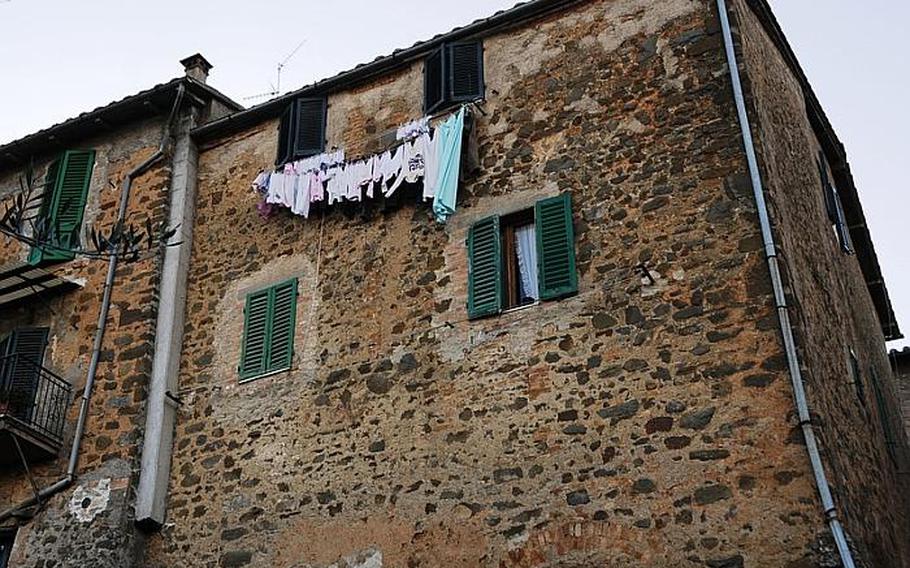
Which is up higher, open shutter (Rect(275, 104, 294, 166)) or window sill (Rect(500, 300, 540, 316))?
open shutter (Rect(275, 104, 294, 166))

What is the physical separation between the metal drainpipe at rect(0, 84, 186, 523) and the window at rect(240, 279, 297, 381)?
5.93 feet

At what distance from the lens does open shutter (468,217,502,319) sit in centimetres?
1172

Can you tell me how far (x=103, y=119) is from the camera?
607 inches

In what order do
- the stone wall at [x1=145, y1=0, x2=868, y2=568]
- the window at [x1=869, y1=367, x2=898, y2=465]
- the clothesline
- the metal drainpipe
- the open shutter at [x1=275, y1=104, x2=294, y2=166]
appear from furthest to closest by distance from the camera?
the open shutter at [x1=275, y1=104, x2=294, y2=166], the window at [x1=869, y1=367, x2=898, y2=465], the metal drainpipe, the clothesline, the stone wall at [x1=145, y1=0, x2=868, y2=568]

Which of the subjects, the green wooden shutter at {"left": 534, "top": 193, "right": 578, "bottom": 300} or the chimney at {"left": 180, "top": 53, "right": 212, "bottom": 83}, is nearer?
the green wooden shutter at {"left": 534, "top": 193, "right": 578, "bottom": 300}

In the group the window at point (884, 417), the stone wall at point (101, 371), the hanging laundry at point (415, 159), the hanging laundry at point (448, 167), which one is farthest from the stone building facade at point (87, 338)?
the window at point (884, 417)

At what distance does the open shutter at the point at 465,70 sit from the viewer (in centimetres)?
1312

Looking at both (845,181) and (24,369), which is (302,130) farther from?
(845,181)

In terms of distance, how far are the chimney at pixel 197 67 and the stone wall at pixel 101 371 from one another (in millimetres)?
1088

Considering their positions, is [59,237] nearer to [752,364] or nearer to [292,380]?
[292,380]

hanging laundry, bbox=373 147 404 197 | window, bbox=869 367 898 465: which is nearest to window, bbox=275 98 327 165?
hanging laundry, bbox=373 147 404 197

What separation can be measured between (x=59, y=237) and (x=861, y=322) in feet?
35.8

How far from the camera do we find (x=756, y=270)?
10.4 m

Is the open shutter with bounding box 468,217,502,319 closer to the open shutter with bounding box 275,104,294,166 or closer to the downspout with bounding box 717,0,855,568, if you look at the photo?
the downspout with bounding box 717,0,855,568
